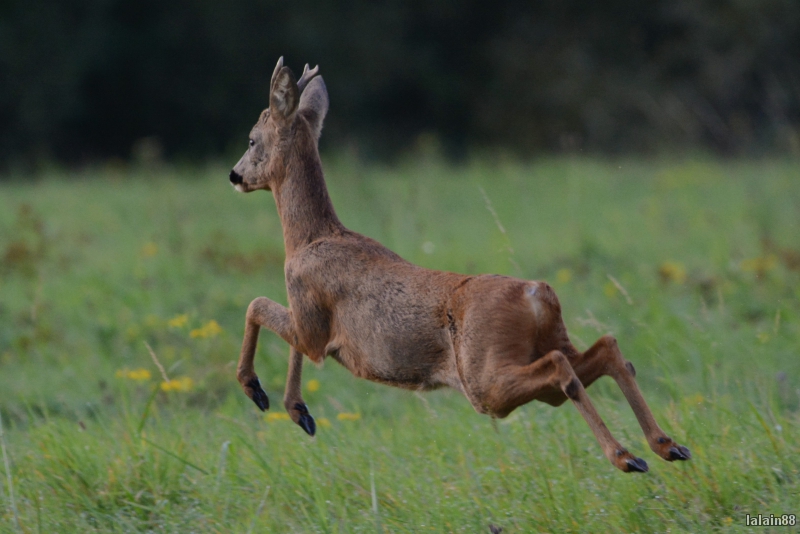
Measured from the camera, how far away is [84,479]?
441cm

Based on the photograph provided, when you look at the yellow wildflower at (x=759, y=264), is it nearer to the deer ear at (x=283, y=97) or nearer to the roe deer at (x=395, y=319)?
the roe deer at (x=395, y=319)

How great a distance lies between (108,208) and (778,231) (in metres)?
7.52

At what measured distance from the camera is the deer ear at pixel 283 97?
13.9 feet

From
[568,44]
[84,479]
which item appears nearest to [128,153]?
[568,44]

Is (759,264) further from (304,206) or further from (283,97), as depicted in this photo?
(283,97)

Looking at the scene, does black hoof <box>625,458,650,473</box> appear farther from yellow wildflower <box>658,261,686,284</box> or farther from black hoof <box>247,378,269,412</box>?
yellow wildflower <box>658,261,686,284</box>

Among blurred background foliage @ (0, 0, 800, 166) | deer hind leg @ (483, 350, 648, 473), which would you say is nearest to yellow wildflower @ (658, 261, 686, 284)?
deer hind leg @ (483, 350, 648, 473)

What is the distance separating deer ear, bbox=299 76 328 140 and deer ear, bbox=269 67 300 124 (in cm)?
20

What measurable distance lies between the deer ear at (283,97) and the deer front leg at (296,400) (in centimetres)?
97

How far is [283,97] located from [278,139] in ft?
0.66

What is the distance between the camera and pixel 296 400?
14.0 ft

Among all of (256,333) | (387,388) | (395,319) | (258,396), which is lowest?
(387,388)

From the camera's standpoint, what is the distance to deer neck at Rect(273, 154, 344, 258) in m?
4.32

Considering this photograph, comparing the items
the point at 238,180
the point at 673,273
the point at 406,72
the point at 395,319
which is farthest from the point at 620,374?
the point at 406,72
